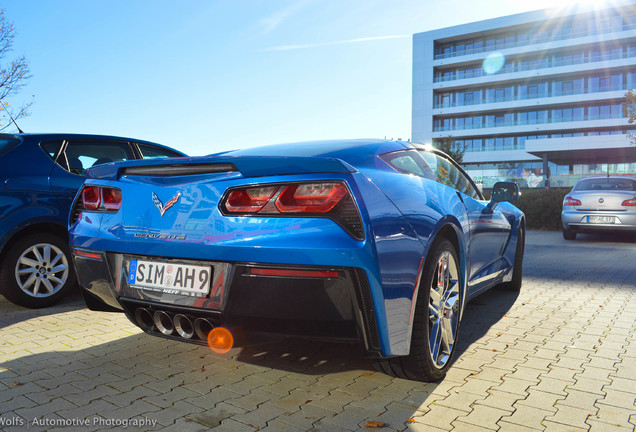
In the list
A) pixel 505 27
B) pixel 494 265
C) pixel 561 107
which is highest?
pixel 505 27

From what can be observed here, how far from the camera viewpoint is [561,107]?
59.0 m

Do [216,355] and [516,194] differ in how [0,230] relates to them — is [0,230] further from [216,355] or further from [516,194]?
[516,194]

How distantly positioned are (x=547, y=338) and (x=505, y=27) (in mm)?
65655

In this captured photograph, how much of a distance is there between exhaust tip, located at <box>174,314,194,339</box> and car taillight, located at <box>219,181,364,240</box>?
0.59 metres

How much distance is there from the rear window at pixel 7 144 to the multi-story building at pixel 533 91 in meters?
51.9

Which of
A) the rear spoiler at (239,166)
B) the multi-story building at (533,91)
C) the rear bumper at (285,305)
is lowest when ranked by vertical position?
the rear bumper at (285,305)

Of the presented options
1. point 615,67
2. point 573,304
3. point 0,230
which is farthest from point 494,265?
point 615,67

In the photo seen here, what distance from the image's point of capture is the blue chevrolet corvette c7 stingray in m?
2.23

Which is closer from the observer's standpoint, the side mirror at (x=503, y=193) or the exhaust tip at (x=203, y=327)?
the exhaust tip at (x=203, y=327)

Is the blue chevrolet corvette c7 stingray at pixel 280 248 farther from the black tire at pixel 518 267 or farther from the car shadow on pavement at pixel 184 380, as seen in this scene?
the black tire at pixel 518 267

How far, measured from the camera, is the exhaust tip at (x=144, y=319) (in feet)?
8.59

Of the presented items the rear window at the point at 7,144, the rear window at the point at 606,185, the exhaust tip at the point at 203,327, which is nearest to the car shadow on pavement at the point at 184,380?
the exhaust tip at the point at 203,327

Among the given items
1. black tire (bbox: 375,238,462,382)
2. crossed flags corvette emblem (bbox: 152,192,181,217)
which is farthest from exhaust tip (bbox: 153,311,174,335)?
black tire (bbox: 375,238,462,382)

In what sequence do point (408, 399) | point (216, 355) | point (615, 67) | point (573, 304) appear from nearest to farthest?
point (408, 399) < point (216, 355) < point (573, 304) < point (615, 67)
